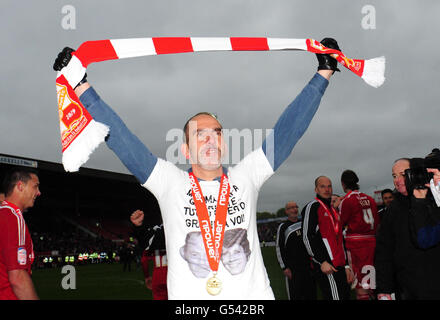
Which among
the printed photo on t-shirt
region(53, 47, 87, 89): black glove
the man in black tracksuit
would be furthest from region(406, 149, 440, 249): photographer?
the man in black tracksuit

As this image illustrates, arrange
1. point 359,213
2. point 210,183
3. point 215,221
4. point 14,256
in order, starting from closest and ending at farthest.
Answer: point 215,221 → point 210,183 → point 14,256 → point 359,213

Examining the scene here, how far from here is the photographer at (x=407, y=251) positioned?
330 centimetres

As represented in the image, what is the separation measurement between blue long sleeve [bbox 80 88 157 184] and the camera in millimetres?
2272

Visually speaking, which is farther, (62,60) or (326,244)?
(326,244)

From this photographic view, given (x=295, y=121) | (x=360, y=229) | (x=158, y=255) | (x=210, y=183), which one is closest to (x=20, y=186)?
(x=158, y=255)

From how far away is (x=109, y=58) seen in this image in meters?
2.13

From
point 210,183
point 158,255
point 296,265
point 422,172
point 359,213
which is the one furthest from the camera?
point 296,265

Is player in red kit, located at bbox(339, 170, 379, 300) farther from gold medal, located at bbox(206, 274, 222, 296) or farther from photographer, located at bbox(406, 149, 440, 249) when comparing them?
gold medal, located at bbox(206, 274, 222, 296)

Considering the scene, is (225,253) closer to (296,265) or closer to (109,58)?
(109,58)

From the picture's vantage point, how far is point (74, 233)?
3956 centimetres

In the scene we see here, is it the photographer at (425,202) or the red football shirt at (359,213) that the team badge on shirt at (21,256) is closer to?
the photographer at (425,202)

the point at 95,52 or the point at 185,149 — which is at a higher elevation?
the point at 95,52

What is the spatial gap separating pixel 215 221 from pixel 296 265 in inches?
220

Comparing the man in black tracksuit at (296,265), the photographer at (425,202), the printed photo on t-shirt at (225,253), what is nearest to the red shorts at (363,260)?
the man in black tracksuit at (296,265)
